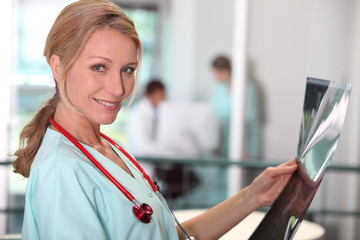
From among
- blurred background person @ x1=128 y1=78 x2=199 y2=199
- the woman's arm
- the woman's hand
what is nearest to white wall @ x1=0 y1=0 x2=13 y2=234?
blurred background person @ x1=128 y1=78 x2=199 y2=199

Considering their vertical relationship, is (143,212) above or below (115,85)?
below

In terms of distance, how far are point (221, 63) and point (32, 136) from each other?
11.8 feet

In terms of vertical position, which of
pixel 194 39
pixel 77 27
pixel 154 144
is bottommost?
pixel 154 144

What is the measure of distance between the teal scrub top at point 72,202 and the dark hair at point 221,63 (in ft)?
12.0

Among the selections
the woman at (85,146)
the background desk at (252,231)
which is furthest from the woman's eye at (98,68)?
the background desk at (252,231)

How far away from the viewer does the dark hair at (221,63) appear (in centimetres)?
480

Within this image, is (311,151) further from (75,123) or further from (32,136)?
(32,136)

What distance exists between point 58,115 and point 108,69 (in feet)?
0.58

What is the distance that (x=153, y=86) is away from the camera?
4.75 meters

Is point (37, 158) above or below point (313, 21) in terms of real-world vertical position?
below

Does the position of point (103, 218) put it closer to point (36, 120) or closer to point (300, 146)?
point (36, 120)

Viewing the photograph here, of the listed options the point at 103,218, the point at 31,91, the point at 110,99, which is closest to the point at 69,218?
the point at 103,218

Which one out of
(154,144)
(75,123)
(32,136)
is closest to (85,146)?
(75,123)

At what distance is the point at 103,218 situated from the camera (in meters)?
1.12
